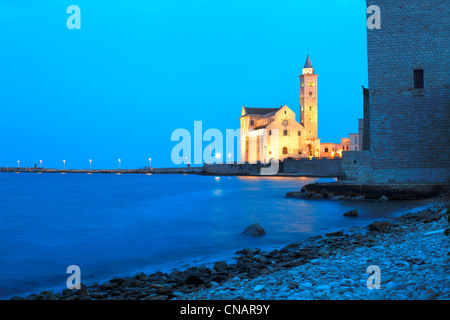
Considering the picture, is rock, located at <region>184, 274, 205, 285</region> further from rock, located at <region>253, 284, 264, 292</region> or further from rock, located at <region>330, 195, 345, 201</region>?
rock, located at <region>330, 195, 345, 201</region>

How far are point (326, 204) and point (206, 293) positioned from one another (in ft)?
49.9

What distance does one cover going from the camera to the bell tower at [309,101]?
213 feet

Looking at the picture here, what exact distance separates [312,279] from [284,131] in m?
56.8

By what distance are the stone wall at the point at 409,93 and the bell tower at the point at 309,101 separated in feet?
152

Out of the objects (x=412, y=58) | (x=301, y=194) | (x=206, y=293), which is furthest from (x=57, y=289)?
(x=301, y=194)

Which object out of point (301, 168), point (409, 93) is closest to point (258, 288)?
point (409, 93)

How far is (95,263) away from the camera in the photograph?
834cm

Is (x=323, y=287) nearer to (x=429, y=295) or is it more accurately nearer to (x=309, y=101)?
(x=429, y=295)

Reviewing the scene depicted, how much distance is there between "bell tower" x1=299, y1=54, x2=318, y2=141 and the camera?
64.9 metres

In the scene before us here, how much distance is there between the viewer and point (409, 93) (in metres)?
17.5

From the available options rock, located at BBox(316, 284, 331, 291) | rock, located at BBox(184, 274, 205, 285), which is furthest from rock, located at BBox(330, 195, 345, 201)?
rock, located at BBox(316, 284, 331, 291)

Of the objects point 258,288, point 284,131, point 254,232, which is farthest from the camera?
point 284,131

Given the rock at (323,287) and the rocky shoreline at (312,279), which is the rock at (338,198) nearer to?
the rocky shoreline at (312,279)
